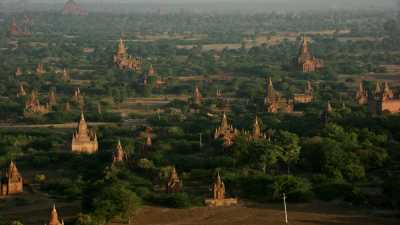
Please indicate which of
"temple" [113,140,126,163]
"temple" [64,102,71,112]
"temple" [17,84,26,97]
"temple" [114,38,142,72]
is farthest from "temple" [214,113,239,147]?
"temple" [114,38,142,72]

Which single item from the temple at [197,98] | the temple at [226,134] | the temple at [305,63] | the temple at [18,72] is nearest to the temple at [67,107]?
the temple at [197,98]

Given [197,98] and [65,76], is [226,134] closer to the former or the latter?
[197,98]

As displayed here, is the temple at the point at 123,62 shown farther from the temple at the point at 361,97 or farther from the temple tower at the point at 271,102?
the temple at the point at 361,97

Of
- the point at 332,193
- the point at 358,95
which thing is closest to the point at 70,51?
the point at 358,95

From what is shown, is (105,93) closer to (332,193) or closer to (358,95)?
(358,95)

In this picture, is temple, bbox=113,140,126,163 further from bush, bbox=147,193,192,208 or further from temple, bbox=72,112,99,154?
bush, bbox=147,193,192,208
